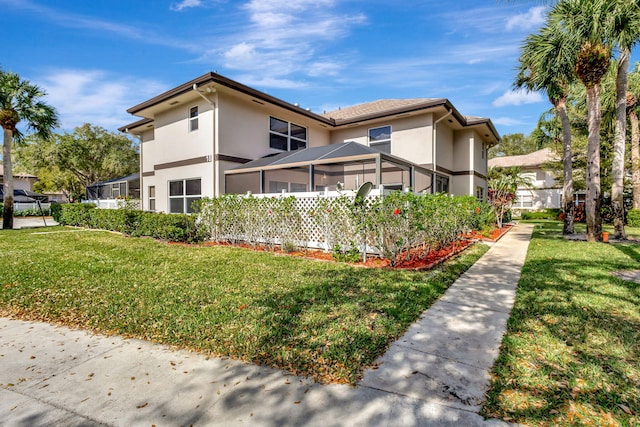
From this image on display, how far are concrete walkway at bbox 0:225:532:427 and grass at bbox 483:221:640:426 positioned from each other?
0.21m

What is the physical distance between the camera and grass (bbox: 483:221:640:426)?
7.50 ft

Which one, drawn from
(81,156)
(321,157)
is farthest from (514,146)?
(81,156)

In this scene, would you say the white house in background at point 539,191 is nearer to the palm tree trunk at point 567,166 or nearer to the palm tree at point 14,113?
the palm tree trunk at point 567,166

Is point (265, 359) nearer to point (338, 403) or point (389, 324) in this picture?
point (338, 403)

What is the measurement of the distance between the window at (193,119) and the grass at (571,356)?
12234mm

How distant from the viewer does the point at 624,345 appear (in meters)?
3.22

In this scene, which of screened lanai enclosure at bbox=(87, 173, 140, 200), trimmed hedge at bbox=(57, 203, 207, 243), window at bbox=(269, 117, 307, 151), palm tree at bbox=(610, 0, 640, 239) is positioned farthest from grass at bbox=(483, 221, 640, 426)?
screened lanai enclosure at bbox=(87, 173, 140, 200)

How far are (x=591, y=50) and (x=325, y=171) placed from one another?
956cm

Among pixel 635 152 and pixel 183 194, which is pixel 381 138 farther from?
pixel 635 152

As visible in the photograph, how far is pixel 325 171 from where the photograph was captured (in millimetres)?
14070

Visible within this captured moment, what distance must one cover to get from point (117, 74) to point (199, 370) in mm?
17441

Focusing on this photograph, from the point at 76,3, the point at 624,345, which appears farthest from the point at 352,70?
the point at 624,345

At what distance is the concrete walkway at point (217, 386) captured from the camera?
2229mm

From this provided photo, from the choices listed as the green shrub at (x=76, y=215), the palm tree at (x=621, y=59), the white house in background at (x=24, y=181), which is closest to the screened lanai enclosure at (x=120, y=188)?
the green shrub at (x=76, y=215)
